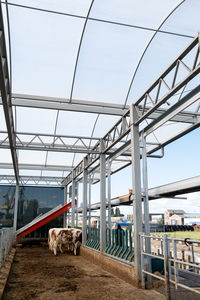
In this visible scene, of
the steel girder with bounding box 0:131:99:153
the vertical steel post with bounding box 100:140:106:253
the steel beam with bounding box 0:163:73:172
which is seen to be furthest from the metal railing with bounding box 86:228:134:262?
the steel beam with bounding box 0:163:73:172

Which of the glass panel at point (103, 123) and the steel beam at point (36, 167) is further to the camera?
the steel beam at point (36, 167)

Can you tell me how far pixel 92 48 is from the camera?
10133mm

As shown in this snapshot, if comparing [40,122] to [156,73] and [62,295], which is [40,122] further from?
[62,295]

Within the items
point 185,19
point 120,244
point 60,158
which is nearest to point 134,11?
point 185,19

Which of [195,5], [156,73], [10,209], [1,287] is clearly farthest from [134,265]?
[10,209]

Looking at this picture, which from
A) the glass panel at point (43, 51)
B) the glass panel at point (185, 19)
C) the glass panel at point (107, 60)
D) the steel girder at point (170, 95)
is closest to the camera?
the steel girder at point (170, 95)

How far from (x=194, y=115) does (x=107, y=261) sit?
22.8 feet

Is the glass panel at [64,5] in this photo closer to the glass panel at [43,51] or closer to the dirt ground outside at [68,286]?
the glass panel at [43,51]

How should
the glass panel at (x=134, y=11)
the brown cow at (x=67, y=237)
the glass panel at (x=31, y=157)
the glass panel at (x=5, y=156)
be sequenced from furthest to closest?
the glass panel at (x=31, y=157) < the glass panel at (x=5, y=156) < the brown cow at (x=67, y=237) < the glass panel at (x=134, y=11)

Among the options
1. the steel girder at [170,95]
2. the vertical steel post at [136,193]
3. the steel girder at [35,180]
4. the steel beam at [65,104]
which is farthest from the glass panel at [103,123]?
the steel girder at [35,180]

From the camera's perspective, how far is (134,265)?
25.3 ft

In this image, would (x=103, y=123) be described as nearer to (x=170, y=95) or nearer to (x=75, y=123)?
(x=75, y=123)

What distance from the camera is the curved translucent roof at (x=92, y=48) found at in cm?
880

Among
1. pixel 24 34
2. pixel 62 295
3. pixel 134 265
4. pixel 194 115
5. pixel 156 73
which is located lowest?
pixel 62 295
